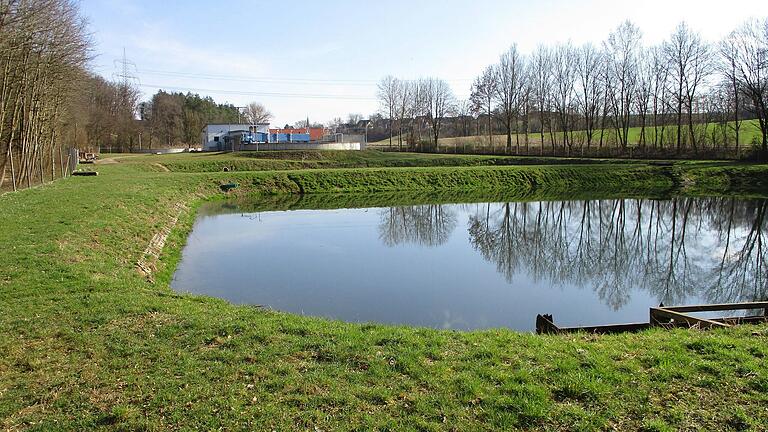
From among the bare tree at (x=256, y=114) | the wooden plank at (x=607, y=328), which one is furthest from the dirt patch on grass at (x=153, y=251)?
the bare tree at (x=256, y=114)

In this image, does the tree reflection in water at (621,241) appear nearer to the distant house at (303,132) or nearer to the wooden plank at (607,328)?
the wooden plank at (607,328)

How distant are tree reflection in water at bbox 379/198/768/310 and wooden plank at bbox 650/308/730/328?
298cm

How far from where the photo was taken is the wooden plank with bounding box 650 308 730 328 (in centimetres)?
790

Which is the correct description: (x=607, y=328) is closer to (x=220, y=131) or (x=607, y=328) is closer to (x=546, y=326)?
(x=546, y=326)

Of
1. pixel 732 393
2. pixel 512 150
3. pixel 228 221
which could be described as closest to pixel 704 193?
pixel 512 150

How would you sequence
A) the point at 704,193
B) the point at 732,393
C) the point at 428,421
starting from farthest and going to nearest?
1. the point at 704,193
2. the point at 732,393
3. the point at 428,421

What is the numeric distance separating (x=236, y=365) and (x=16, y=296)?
5.33 metres

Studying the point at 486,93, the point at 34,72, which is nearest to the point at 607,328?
the point at 34,72

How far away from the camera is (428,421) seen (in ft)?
16.3

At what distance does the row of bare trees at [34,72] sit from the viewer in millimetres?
20100

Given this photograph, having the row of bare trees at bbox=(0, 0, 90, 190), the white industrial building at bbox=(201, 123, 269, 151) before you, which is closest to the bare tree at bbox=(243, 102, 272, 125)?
the white industrial building at bbox=(201, 123, 269, 151)

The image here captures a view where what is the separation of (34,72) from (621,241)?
2983 cm

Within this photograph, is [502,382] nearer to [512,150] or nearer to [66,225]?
[66,225]

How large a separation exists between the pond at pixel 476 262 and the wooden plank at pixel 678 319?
5.91ft
